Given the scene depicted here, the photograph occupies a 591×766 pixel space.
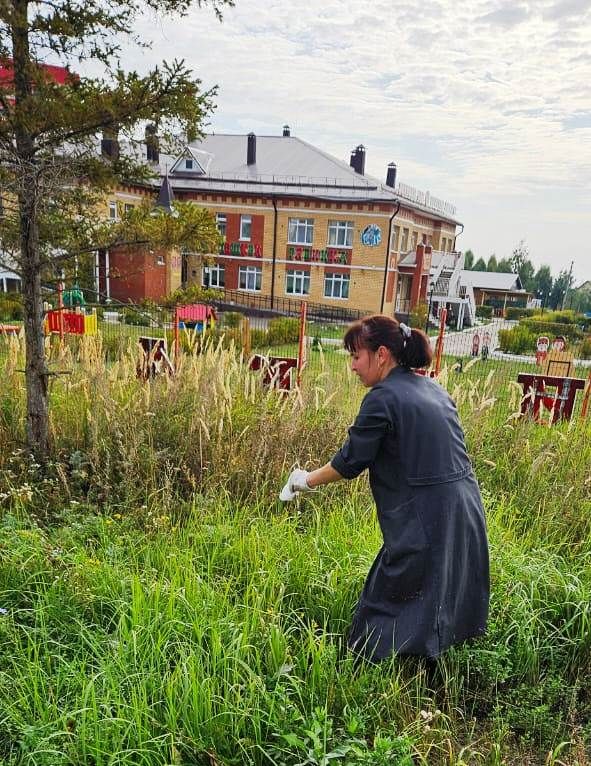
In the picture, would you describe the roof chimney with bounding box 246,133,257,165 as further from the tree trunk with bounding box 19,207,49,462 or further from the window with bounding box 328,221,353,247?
the tree trunk with bounding box 19,207,49,462

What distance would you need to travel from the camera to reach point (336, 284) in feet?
99.0

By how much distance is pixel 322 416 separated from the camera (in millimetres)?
4777

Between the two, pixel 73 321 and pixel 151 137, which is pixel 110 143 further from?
pixel 73 321

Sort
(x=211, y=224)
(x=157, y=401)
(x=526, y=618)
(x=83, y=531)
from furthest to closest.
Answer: (x=157, y=401), (x=211, y=224), (x=83, y=531), (x=526, y=618)

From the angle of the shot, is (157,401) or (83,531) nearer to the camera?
(83,531)

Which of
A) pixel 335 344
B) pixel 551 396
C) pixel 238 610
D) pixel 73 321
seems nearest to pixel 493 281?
pixel 335 344

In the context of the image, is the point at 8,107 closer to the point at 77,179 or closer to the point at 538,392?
the point at 77,179

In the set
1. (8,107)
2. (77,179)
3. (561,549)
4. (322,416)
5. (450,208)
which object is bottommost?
(561,549)

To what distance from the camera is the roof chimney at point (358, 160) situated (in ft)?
102

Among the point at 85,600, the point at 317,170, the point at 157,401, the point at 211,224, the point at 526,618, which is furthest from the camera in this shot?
the point at 317,170

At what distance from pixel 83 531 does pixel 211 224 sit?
2211mm

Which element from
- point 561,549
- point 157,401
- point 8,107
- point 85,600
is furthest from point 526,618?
point 8,107

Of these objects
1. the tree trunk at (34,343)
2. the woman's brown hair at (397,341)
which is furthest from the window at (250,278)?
the woman's brown hair at (397,341)

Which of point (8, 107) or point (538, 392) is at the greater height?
point (8, 107)
